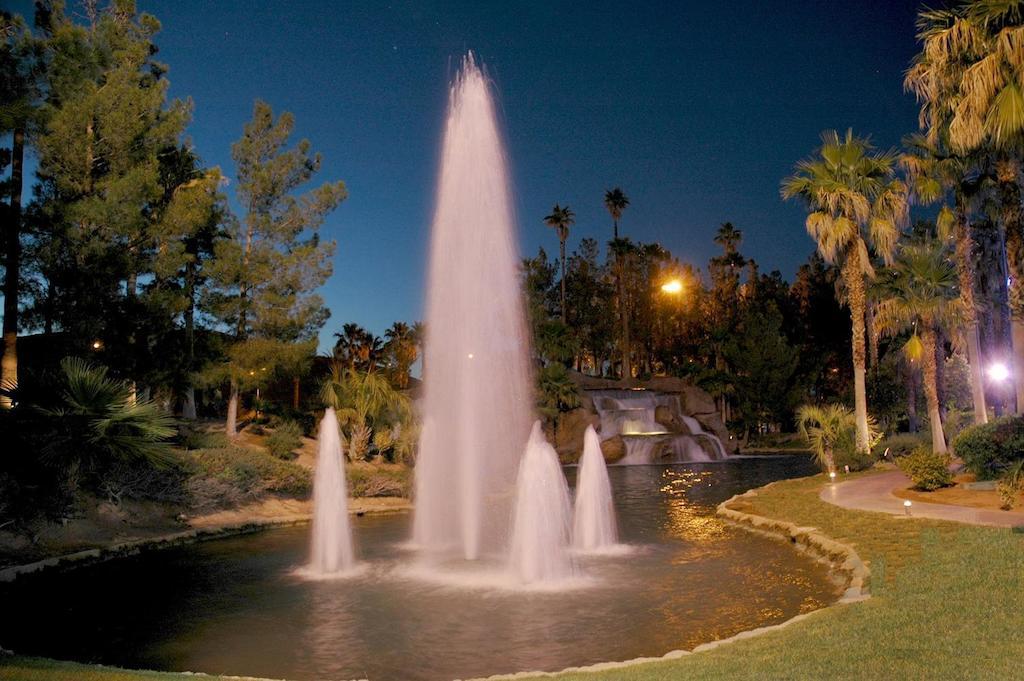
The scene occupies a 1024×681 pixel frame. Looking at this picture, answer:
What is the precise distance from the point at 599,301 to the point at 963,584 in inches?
2758

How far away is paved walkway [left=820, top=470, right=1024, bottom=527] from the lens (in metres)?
13.9

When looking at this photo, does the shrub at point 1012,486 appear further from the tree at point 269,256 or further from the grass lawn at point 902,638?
the tree at point 269,256

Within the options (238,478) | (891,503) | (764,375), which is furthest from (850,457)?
(764,375)

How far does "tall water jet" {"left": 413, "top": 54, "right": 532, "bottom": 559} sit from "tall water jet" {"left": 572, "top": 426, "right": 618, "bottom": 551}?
2479mm

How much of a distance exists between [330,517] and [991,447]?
15.1 m

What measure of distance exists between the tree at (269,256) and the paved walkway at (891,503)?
20.4 m

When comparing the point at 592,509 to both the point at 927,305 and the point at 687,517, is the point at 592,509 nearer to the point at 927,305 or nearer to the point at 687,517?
the point at 687,517

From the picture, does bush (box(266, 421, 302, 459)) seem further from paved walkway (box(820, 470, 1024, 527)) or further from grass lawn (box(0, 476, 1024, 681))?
grass lawn (box(0, 476, 1024, 681))

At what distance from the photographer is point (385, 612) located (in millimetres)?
10961

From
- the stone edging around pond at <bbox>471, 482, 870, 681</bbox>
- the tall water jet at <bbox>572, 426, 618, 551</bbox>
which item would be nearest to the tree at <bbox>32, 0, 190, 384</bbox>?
the tall water jet at <bbox>572, 426, 618, 551</bbox>

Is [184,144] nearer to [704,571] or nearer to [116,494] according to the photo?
[116,494]

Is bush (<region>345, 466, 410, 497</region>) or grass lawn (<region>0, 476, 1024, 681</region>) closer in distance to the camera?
grass lawn (<region>0, 476, 1024, 681</region>)

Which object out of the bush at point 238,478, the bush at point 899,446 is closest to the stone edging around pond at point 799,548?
the bush at point 899,446

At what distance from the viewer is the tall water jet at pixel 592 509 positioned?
52.4 feet
